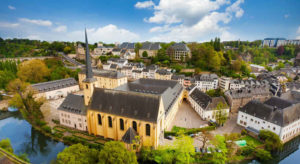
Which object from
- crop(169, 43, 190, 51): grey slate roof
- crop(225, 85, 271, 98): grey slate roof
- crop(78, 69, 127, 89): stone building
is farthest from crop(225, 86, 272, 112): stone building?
crop(169, 43, 190, 51): grey slate roof

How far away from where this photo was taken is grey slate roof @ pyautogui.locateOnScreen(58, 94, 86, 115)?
110 feet

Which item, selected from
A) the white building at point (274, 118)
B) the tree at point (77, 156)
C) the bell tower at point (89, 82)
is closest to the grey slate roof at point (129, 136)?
the tree at point (77, 156)

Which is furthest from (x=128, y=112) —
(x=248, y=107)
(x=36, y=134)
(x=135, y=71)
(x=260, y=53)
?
(x=260, y=53)

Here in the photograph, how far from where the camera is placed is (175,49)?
274 feet

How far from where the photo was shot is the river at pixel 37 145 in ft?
94.3

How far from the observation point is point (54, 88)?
178 feet

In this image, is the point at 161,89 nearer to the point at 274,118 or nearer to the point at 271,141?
the point at 274,118

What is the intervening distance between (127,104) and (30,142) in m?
23.8

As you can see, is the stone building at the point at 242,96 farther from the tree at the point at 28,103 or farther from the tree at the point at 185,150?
the tree at the point at 28,103

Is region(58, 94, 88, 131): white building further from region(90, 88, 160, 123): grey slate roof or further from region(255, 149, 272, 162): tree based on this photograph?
region(255, 149, 272, 162): tree

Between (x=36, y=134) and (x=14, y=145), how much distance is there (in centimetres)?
404

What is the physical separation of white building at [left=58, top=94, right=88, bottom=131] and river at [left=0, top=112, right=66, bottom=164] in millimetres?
4702

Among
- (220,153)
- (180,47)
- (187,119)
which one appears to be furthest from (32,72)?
(220,153)

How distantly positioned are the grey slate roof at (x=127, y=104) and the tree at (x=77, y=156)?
31.1 ft
